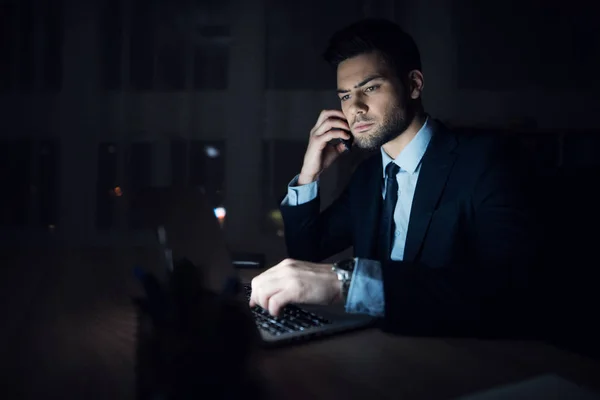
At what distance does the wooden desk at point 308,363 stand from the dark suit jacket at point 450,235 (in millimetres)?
63

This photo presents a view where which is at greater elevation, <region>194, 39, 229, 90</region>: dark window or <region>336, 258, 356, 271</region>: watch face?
<region>194, 39, 229, 90</region>: dark window

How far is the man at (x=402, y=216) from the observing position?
2.93ft

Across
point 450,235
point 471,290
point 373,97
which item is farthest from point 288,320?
point 373,97

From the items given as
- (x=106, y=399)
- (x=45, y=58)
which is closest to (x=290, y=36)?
(x=45, y=58)

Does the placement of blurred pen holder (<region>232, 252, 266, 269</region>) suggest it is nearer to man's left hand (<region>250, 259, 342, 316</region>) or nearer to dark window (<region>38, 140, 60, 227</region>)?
man's left hand (<region>250, 259, 342, 316</region>)

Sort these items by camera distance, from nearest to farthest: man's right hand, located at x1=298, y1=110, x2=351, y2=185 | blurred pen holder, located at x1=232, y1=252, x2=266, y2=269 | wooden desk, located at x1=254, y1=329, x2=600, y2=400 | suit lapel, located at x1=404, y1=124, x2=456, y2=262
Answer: wooden desk, located at x1=254, y1=329, x2=600, y2=400
suit lapel, located at x1=404, y1=124, x2=456, y2=262
man's right hand, located at x1=298, y1=110, x2=351, y2=185
blurred pen holder, located at x1=232, y1=252, x2=266, y2=269

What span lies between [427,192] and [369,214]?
246mm

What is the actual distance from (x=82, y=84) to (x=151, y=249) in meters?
0.88

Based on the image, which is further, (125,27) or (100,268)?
(125,27)

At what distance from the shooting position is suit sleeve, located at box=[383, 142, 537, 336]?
874mm

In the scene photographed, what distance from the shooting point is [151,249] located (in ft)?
6.56

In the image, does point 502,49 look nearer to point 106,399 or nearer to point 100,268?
point 100,268

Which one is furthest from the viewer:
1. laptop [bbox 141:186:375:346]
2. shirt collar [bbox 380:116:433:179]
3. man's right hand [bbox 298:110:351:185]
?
man's right hand [bbox 298:110:351:185]

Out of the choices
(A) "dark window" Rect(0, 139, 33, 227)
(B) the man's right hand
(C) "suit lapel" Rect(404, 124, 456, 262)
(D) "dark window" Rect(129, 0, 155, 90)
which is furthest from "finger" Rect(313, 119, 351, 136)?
(A) "dark window" Rect(0, 139, 33, 227)
